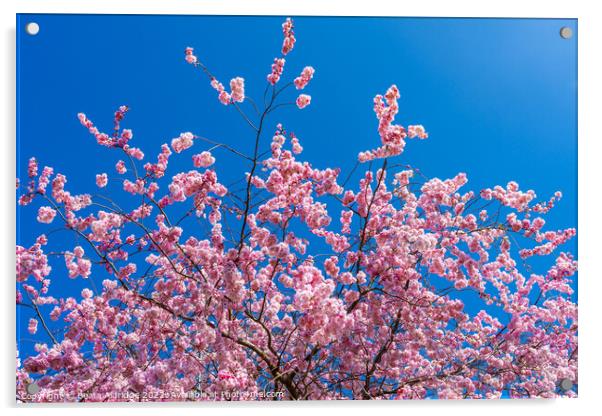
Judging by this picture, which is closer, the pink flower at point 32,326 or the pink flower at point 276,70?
the pink flower at point 32,326

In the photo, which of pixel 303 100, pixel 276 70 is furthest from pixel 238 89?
pixel 303 100

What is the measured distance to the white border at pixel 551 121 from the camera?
106 inches

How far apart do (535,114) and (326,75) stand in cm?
106

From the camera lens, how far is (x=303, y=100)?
110 inches

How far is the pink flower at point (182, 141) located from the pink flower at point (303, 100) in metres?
0.54

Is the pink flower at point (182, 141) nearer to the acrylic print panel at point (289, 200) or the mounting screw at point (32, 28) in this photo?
the acrylic print panel at point (289, 200)

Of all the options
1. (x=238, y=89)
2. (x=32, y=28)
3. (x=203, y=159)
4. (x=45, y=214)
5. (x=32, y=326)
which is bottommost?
(x=32, y=326)

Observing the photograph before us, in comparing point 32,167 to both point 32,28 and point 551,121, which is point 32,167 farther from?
point 551,121

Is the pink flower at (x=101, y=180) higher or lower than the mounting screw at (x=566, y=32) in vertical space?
lower

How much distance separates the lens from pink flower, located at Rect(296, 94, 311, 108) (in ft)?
9.16

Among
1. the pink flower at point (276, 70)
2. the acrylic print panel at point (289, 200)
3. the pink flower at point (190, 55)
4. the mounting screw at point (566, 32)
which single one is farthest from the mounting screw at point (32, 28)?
the mounting screw at point (566, 32)

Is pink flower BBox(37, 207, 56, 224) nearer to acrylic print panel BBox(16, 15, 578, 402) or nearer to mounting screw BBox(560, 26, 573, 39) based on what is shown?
acrylic print panel BBox(16, 15, 578, 402)

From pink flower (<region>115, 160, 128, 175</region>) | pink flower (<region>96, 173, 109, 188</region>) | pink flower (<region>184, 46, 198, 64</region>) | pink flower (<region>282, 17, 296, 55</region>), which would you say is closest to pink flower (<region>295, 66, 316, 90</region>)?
pink flower (<region>282, 17, 296, 55</region>)

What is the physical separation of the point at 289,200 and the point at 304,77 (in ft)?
1.98
